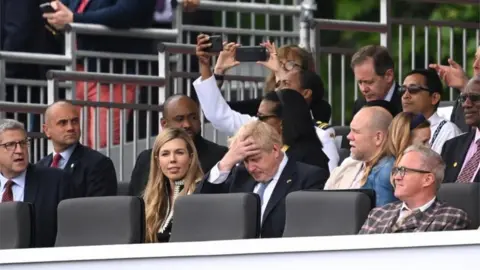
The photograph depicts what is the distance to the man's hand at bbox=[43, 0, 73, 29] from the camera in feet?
50.2

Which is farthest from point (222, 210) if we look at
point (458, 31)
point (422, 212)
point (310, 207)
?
point (458, 31)

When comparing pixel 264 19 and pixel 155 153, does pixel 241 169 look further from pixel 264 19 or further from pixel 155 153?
pixel 264 19

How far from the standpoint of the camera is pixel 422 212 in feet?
34.5

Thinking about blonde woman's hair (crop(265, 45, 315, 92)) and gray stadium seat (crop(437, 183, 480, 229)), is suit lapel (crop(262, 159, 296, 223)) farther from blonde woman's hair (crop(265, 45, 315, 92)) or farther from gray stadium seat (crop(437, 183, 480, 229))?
blonde woman's hair (crop(265, 45, 315, 92))

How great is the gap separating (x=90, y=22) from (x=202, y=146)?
8.07 ft

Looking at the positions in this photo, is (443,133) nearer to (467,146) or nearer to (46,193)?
(467,146)

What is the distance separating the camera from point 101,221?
11.7 m

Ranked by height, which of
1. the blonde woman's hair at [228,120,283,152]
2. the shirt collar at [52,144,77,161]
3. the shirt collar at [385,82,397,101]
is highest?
the shirt collar at [385,82,397,101]

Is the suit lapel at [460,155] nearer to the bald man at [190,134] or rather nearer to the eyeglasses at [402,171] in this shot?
the eyeglasses at [402,171]

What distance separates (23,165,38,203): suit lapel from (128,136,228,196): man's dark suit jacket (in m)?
0.65

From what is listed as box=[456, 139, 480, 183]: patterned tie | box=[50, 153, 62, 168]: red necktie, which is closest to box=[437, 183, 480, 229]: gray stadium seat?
box=[456, 139, 480, 183]: patterned tie

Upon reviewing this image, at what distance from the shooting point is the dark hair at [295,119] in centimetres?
1259

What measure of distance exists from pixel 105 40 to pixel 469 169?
14.1ft

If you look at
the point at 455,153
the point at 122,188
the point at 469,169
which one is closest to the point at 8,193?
the point at 122,188
